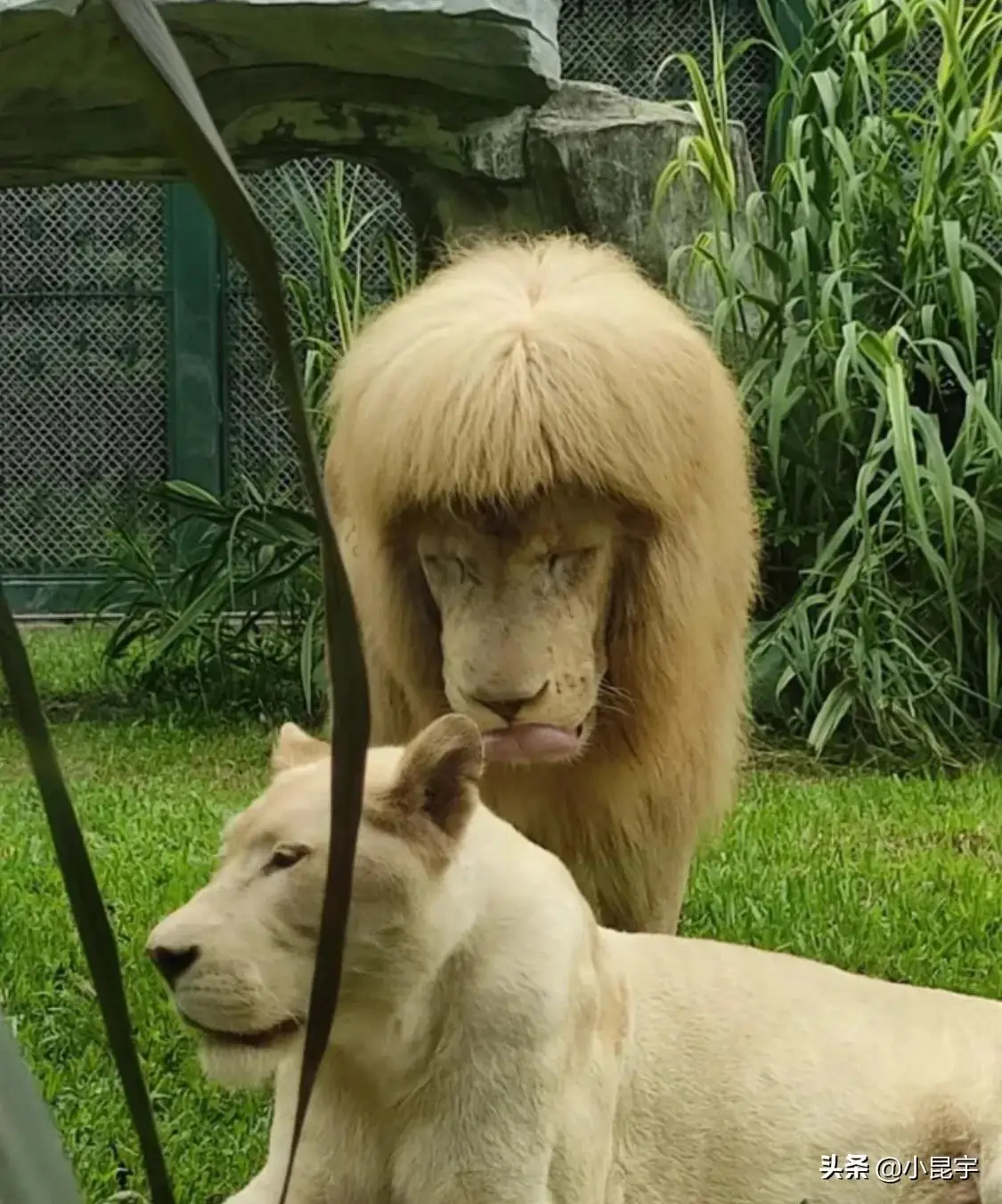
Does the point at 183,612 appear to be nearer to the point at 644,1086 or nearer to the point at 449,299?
the point at 449,299

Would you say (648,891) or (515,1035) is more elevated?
(515,1035)

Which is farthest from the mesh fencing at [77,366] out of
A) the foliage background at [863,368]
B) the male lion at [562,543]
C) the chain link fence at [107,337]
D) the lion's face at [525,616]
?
the lion's face at [525,616]

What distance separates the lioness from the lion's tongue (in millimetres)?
163

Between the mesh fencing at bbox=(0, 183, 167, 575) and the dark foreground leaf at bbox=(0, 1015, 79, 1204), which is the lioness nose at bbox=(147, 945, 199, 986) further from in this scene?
the mesh fencing at bbox=(0, 183, 167, 575)

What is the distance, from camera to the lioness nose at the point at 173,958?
0.86 meters

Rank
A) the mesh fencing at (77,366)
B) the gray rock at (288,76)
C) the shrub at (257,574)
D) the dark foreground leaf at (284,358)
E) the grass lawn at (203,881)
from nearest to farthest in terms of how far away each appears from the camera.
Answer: the dark foreground leaf at (284,358) < the grass lawn at (203,881) < the gray rock at (288,76) < the shrub at (257,574) < the mesh fencing at (77,366)

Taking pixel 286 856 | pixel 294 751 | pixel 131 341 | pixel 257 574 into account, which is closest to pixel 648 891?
pixel 294 751

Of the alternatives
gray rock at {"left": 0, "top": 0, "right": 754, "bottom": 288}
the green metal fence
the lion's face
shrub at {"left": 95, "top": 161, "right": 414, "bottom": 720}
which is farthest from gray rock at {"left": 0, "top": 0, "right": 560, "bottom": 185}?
the lion's face

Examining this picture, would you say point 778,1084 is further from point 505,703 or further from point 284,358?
point 284,358

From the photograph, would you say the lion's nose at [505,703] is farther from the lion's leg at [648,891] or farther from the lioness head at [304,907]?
the lion's leg at [648,891]

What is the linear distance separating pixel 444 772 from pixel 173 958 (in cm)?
18

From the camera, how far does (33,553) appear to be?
4375 mm

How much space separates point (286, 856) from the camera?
93 cm

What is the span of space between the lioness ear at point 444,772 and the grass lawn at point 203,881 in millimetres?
486
